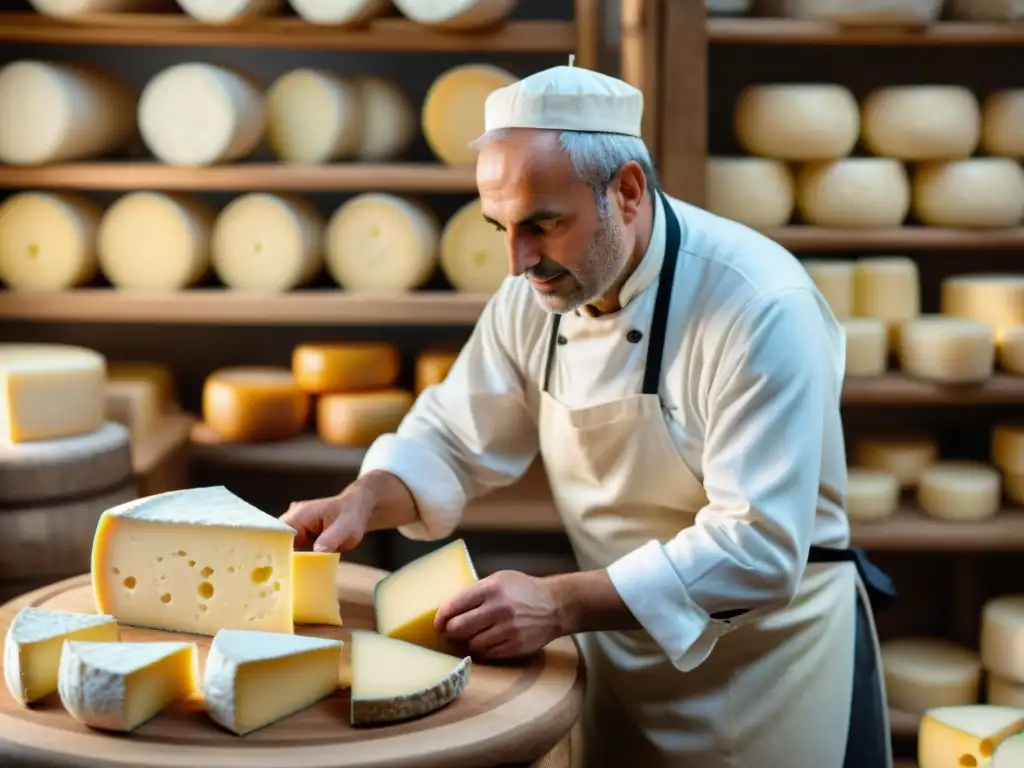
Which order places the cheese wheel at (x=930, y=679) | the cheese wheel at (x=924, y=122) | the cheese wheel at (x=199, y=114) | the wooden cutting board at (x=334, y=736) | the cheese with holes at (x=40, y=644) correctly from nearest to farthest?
1. the wooden cutting board at (x=334, y=736)
2. the cheese with holes at (x=40, y=644)
3. the cheese wheel at (x=199, y=114)
4. the cheese wheel at (x=924, y=122)
5. the cheese wheel at (x=930, y=679)

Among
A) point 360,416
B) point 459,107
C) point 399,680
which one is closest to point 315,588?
point 399,680

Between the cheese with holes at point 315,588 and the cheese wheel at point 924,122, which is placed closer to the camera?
the cheese with holes at point 315,588

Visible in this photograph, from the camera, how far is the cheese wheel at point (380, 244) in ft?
11.1

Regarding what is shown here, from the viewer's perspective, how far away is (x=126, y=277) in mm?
3432

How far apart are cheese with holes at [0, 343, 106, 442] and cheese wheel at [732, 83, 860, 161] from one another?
1751 mm

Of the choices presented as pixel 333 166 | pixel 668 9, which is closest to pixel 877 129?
pixel 668 9

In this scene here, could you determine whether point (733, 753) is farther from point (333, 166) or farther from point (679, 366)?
point (333, 166)

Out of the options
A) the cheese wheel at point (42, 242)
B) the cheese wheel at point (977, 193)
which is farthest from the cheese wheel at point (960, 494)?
the cheese wheel at point (42, 242)

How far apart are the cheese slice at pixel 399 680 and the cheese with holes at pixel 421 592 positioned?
0.06 meters

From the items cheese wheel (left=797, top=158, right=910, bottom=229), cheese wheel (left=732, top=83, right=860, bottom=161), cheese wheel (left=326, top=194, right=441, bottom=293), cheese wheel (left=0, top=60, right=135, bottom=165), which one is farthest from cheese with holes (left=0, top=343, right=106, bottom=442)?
cheese wheel (left=797, top=158, right=910, bottom=229)

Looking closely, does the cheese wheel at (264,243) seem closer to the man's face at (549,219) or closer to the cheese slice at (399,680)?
the man's face at (549,219)

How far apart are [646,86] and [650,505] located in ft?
4.69

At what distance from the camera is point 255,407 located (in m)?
3.41

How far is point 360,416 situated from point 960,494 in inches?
62.5
